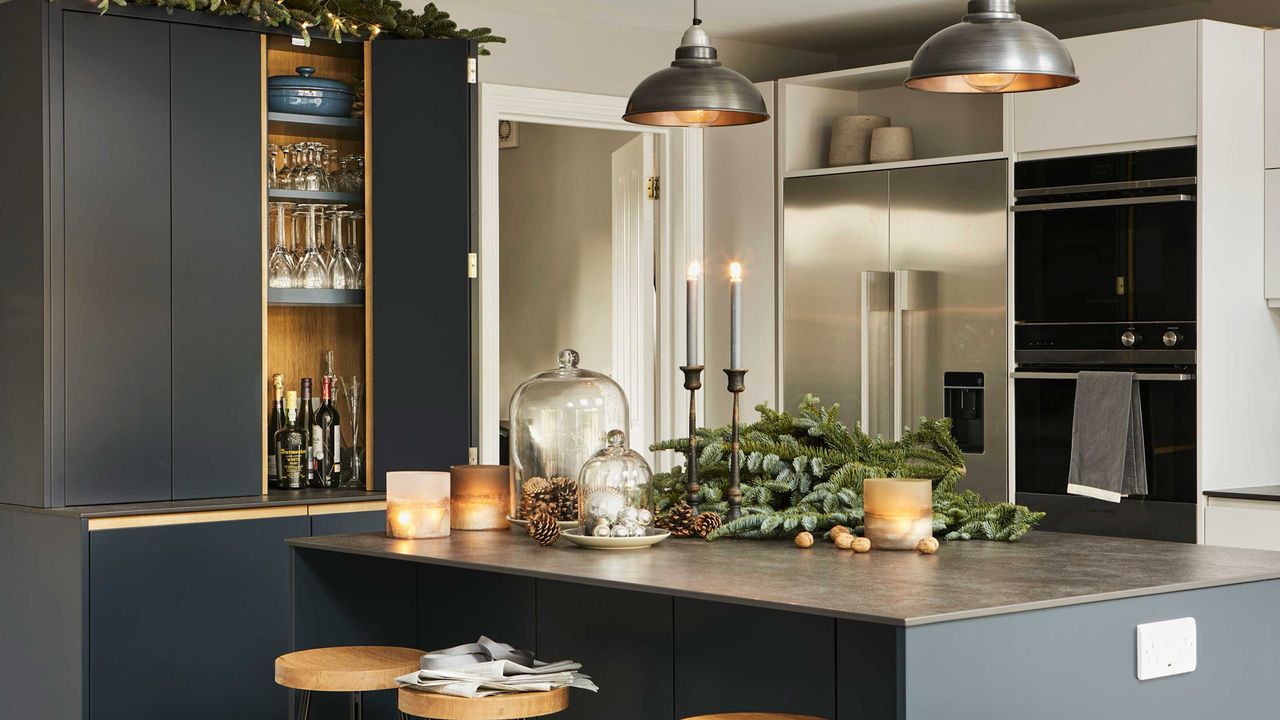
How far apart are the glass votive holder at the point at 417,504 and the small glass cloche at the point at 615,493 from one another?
312 millimetres

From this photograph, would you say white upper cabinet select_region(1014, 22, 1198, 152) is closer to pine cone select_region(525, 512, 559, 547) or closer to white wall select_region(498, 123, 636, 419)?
white wall select_region(498, 123, 636, 419)

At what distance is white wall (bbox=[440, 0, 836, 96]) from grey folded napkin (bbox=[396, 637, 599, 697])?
11.0ft

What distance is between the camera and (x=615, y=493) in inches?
114

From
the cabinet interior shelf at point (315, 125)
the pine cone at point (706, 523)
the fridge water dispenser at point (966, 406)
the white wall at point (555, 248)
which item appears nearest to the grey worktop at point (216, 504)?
the cabinet interior shelf at point (315, 125)

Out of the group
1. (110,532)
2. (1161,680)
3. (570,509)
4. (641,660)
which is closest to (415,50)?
(110,532)

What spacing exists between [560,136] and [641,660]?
180 inches

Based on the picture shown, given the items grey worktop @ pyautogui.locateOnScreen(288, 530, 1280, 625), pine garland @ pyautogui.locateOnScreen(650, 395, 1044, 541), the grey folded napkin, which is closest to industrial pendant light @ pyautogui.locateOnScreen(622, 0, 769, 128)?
pine garland @ pyautogui.locateOnScreen(650, 395, 1044, 541)

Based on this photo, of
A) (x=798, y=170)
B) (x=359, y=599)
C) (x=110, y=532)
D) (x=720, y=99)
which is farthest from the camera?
(x=798, y=170)

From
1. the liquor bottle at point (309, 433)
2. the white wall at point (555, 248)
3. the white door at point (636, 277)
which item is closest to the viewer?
the liquor bottle at point (309, 433)

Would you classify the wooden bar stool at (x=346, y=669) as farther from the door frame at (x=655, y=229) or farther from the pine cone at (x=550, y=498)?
the door frame at (x=655, y=229)

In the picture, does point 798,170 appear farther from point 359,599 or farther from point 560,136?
point 359,599

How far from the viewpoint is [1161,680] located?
7.60ft

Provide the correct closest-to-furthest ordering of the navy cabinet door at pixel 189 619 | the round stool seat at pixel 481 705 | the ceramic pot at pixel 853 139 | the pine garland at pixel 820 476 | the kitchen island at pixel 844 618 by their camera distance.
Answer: the kitchen island at pixel 844 618
the round stool seat at pixel 481 705
the pine garland at pixel 820 476
the navy cabinet door at pixel 189 619
the ceramic pot at pixel 853 139

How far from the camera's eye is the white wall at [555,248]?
22.2 feet
